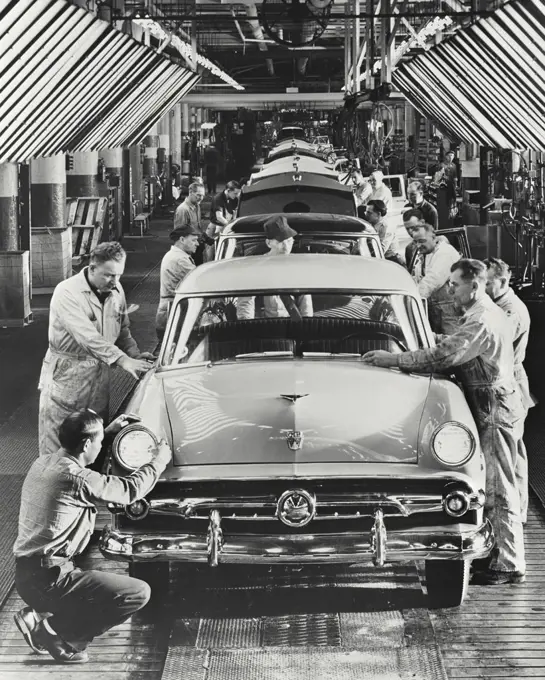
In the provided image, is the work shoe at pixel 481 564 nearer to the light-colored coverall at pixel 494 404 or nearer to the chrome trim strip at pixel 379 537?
the light-colored coverall at pixel 494 404

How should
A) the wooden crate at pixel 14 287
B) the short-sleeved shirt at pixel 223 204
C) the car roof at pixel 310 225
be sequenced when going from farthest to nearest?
1. the short-sleeved shirt at pixel 223 204
2. the wooden crate at pixel 14 287
3. the car roof at pixel 310 225

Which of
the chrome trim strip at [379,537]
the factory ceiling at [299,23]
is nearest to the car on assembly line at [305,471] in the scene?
the chrome trim strip at [379,537]

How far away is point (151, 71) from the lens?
68.2 feet

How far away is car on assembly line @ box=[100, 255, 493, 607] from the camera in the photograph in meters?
5.06

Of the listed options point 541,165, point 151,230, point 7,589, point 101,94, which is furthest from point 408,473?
point 151,230

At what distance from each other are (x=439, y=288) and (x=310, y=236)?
5.87ft

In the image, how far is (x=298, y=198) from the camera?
521 inches

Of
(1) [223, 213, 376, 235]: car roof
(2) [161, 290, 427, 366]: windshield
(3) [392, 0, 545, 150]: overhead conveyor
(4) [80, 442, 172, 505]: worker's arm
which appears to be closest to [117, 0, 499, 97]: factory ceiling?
(3) [392, 0, 545, 150]: overhead conveyor

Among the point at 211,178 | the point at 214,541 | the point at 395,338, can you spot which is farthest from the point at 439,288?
the point at 211,178

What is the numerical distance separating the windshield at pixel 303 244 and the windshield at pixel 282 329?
131 inches

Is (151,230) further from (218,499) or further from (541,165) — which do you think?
(218,499)

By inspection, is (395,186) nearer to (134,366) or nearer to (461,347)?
(134,366)

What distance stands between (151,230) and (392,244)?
13764 mm

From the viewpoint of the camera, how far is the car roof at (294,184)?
1334cm
